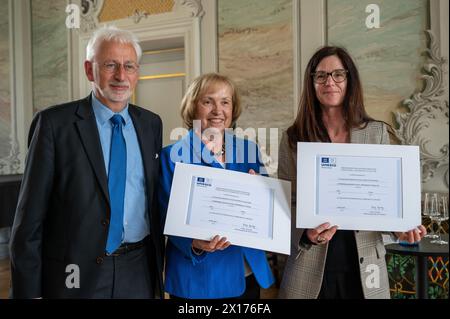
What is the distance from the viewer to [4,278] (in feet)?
14.1

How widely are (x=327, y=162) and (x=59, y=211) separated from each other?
3.31 ft

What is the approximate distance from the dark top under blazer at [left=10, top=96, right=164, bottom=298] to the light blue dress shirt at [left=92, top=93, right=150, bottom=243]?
0.24 ft

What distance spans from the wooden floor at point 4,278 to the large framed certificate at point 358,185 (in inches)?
129

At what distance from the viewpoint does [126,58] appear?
5.28ft

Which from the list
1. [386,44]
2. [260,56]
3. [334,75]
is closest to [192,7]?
[260,56]

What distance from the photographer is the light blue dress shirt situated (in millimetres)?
1531

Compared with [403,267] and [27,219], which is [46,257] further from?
[403,267]

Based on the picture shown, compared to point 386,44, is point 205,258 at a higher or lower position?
lower

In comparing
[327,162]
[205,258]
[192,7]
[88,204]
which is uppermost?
[192,7]

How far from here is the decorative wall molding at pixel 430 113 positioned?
347 cm

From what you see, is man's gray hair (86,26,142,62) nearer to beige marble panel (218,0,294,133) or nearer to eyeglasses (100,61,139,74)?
eyeglasses (100,61,139,74)

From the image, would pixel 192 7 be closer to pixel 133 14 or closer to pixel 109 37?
pixel 133 14

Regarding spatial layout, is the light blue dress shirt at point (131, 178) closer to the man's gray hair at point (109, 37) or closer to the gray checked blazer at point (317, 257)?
the man's gray hair at point (109, 37)

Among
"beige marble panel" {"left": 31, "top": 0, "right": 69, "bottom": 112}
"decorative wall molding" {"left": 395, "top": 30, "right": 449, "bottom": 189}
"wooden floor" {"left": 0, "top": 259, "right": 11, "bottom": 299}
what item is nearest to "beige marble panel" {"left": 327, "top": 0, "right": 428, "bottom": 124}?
"decorative wall molding" {"left": 395, "top": 30, "right": 449, "bottom": 189}
